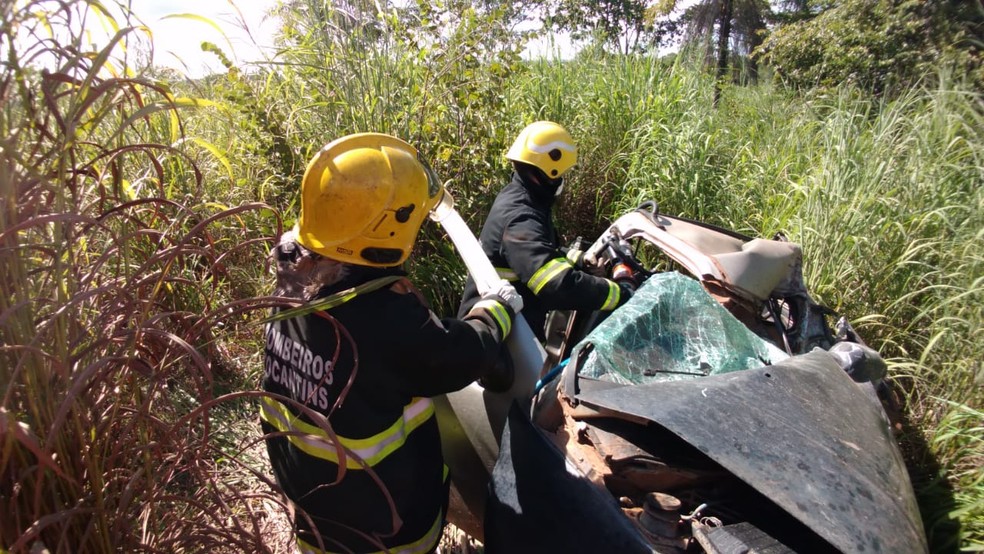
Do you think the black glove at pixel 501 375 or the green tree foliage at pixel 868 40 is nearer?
the black glove at pixel 501 375

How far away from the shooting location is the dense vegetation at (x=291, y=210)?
3.43ft

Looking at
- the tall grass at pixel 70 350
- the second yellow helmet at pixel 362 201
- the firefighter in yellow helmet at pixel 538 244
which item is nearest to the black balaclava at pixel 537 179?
the firefighter in yellow helmet at pixel 538 244

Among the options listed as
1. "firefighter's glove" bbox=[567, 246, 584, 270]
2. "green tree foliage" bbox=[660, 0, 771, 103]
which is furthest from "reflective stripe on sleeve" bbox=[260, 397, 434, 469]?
"green tree foliage" bbox=[660, 0, 771, 103]

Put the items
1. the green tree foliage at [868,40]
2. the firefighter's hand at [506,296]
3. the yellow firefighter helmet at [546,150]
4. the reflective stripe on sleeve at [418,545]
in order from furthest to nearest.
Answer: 1. the green tree foliage at [868,40]
2. the yellow firefighter helmet at [546,150]
3. the firefighter's hand at [506,296]
4. the reflective stripe on sleeve at [418,545]

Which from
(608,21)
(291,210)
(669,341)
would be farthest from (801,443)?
(608,21)

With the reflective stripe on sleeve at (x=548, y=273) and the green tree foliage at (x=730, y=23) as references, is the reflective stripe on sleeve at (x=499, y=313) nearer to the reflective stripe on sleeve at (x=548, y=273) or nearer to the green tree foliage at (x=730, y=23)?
the reflective stripe on sleeve at (x=548, y=273)

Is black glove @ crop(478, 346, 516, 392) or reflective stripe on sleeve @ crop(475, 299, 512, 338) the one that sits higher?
reflective stripe on sleeve @ crop(475, 299, 512, 338)

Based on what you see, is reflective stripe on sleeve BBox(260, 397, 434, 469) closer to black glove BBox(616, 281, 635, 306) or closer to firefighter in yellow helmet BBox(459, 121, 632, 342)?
firefighter in yellow helmet BBox(459, 121, 632, 342)

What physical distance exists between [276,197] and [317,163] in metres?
2.81

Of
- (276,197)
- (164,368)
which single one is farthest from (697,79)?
(164,368)

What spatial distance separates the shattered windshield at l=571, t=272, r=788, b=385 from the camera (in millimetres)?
1789

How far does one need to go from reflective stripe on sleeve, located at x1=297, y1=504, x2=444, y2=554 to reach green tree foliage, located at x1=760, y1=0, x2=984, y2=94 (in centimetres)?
741

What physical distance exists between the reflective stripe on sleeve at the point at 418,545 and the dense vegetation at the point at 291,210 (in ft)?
0.67

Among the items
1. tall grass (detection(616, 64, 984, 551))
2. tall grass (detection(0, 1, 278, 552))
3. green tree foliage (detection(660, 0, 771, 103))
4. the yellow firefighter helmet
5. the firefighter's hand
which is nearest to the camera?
tall grass (detection(0, 1, 278, 552))
